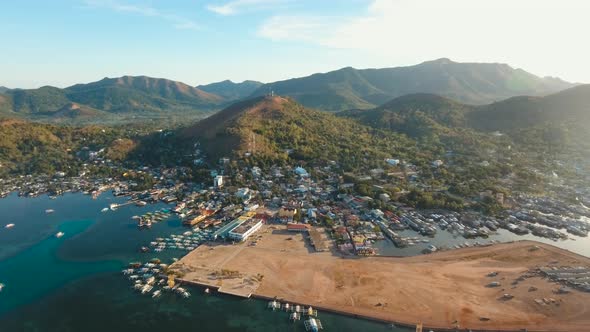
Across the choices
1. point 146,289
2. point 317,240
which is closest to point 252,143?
point 317,240

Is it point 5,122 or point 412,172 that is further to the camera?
point 5,122

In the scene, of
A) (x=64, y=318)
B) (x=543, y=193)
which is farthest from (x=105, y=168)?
(x=543, y=193)

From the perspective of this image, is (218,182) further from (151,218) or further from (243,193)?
(151,218)

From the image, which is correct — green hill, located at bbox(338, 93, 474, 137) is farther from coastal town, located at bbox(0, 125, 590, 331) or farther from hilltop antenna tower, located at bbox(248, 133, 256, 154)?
Answer: hilltop antenna tower, located at bbox(248, 133, 256, 154)

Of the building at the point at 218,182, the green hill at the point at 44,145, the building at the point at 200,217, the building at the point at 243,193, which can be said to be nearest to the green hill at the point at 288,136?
the building at the point at 218,182

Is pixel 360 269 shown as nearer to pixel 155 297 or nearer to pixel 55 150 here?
pixel 155 297

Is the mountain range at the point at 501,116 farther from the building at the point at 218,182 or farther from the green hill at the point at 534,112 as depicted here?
the building at the point at 218,182
